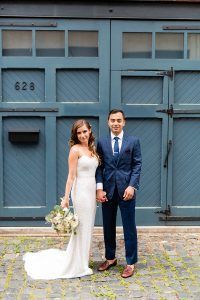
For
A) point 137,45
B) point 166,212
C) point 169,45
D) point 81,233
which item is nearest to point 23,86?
point 137,45

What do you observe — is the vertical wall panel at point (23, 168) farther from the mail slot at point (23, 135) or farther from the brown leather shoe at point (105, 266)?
the brown leather shoe at point (105, 266)

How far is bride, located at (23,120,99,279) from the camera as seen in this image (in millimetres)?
5426

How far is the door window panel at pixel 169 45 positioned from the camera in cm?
691

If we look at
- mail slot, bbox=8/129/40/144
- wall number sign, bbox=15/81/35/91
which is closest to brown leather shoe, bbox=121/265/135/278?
mail slot, bbox=8/129/40/144

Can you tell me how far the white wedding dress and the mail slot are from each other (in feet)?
5.04

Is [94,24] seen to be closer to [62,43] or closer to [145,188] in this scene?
[62,43]

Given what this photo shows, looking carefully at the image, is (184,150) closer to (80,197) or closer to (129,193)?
(129,193)

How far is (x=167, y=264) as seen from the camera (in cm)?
596

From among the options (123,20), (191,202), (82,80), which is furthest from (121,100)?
(191,202)

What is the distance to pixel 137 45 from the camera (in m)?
6.90

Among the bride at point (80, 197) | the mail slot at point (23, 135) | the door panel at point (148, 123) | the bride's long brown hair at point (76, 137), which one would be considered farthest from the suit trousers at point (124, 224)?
the mail slot at point (23, 135)

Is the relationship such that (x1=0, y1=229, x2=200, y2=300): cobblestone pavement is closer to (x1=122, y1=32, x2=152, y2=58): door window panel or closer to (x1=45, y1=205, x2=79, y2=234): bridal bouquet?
(x1=45, y1=205, x2=79, y2=234): bridal bouquet

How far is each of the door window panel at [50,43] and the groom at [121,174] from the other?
68.7 inches

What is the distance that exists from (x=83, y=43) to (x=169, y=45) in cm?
116
